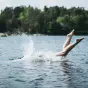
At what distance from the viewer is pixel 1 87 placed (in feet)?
78.6

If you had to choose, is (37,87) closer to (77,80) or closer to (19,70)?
(77,80)

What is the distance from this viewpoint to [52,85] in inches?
981

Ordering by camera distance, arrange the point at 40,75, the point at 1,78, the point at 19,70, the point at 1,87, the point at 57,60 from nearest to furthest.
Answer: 1. the point at 1,87
2. the point at 1,78
3. the point at 40,75
4. the point at 19,70
5. the point at 57,60

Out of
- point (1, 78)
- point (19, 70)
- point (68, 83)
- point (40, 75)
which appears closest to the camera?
point (68, 83)

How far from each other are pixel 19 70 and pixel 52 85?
313 inches

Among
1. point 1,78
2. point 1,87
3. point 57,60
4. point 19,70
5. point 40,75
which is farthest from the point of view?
point 57,60

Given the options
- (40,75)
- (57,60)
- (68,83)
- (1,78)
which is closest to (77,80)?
(68,83)

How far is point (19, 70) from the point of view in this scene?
3234cm

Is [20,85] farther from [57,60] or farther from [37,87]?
[57,60]

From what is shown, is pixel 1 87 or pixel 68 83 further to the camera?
pixel 68 83

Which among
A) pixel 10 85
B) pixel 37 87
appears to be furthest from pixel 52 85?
pixel 10 85

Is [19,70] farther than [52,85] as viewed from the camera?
Yes

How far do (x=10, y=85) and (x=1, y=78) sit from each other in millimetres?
3043

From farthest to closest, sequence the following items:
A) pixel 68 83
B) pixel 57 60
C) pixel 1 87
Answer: pixel 57 60 < pixel 68 83 < pixel 1 87
